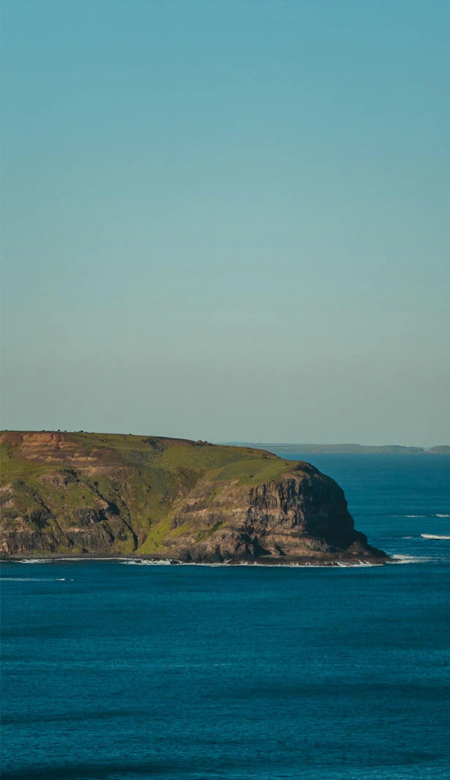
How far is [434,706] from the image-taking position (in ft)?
405

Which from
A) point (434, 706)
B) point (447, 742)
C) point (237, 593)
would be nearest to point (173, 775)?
point (447, 742)

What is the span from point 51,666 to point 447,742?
1951 inches

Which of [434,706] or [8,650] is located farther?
[8,650]

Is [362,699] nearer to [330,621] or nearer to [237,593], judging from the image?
[330,621]

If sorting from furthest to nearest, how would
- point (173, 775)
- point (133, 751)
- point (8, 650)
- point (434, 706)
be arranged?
point (8, 650) → point (434, 706) → point (133, 751) → point (173, 775)

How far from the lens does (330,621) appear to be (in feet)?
563

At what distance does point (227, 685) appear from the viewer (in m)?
132

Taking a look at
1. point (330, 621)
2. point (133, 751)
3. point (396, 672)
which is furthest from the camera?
point (330, 621)

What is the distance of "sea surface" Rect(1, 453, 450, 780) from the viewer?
10531 centimetres

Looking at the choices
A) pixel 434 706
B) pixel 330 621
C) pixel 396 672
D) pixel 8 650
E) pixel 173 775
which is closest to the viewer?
pixel 173 775

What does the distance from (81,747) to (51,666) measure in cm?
3387

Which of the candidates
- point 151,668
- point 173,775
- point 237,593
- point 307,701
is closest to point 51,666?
point 151,668

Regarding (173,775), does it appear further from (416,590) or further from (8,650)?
(416,590)

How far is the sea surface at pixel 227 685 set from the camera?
105312mm
